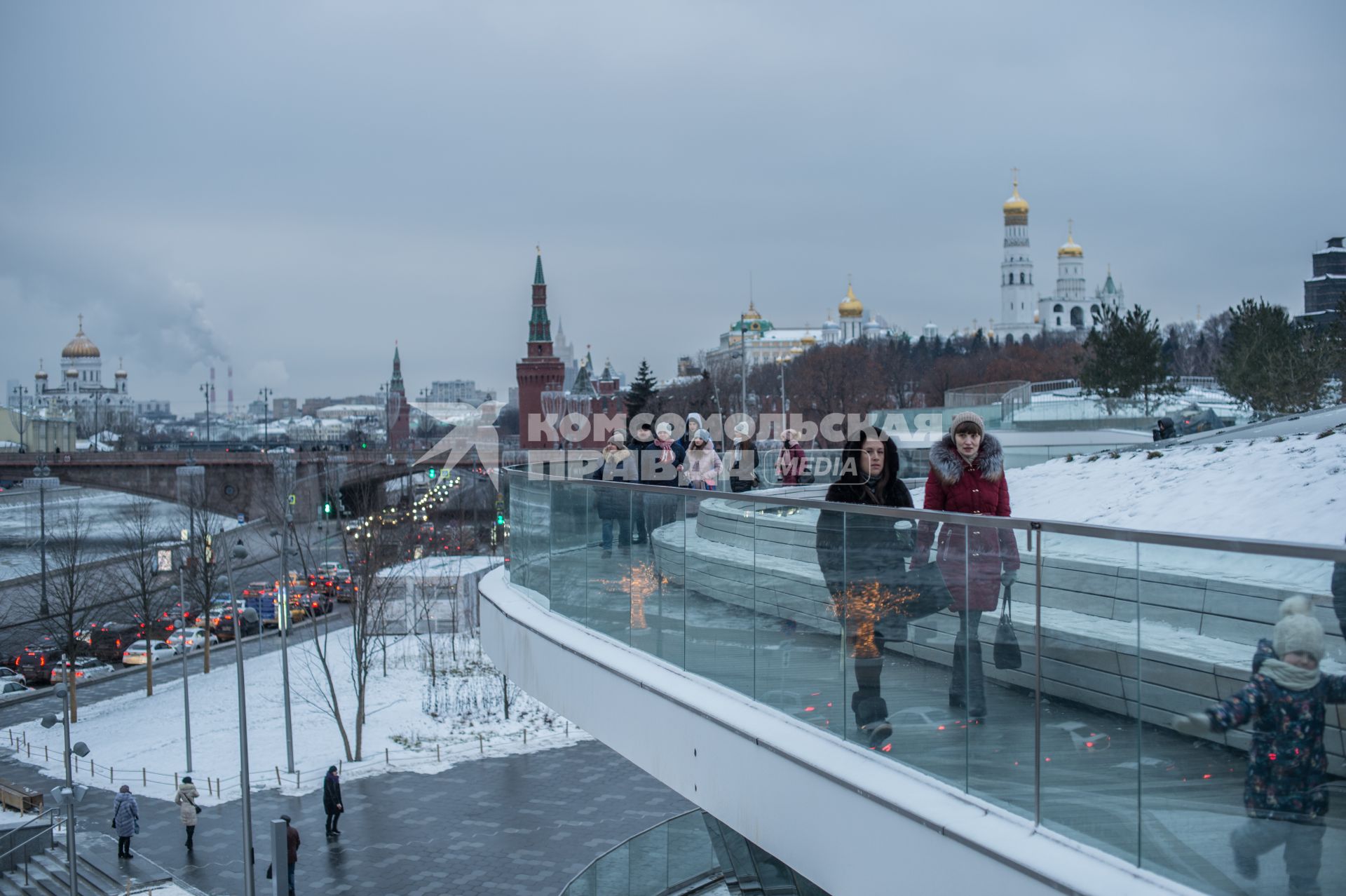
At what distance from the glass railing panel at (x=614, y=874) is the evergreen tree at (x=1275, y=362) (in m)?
29.6

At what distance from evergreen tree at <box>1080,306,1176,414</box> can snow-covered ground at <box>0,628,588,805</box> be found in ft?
92.8

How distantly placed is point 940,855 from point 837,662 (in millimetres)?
1368

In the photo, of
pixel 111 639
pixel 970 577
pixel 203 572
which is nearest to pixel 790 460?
pixel 970 577

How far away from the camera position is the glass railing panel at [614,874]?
12.0 meters

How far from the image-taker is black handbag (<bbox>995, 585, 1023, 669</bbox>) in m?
4.80

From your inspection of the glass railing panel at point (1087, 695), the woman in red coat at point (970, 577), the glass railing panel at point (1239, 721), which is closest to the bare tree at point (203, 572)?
the woman in red coat at point (970, 577)

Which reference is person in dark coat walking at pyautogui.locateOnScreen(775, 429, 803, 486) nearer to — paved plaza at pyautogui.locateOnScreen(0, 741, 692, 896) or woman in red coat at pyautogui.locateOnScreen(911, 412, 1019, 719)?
woman in red coat at pyautogui.locateOnScreen(911, 412, 1019, 719)

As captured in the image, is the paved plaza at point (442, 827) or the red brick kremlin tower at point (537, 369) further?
the red brick kremlin tower at point (537, 369)

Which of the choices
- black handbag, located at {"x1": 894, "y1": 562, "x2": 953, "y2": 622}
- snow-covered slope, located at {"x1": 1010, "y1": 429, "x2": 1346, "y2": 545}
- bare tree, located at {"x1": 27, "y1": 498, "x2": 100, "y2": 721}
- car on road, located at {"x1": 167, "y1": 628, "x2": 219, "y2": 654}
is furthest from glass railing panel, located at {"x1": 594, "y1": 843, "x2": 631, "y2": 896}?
car on road, located at {"x1": 167, "y1": 628, "x2": 219, "y2": 654}

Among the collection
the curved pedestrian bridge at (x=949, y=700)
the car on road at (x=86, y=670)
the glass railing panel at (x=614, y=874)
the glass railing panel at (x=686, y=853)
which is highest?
the curved pedestrian bridge at (x=949, y=700)

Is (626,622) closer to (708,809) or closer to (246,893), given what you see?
(708,809)

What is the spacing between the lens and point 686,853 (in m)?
→ 11.9

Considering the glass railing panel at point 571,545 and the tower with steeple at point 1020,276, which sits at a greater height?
the tower with steeple at point 1020,276

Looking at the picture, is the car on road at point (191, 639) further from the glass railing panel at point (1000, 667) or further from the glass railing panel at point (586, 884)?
the glass railing panel at point (1000, 667)
